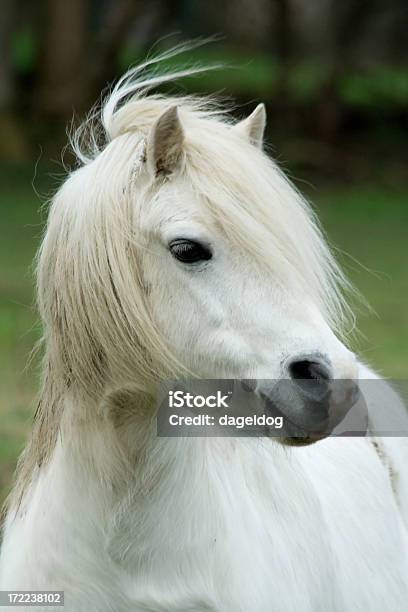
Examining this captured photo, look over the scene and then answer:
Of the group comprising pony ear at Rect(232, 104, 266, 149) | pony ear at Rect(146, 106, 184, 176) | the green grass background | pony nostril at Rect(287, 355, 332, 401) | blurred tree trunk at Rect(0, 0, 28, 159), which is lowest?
pony nostril at Rect(287, 355, 332, 401)

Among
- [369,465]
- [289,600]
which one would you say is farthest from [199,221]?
[369,465]

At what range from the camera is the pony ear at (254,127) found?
121 inches

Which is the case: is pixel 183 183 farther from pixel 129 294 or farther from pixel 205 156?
pixel 129 294

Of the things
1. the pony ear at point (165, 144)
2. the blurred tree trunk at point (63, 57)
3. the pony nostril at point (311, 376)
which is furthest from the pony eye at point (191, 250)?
the blurred tree trunk at point (63, 57)

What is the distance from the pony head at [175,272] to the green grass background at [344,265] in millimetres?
590

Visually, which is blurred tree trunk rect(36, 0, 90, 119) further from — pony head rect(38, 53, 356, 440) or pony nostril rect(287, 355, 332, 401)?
pony nostril rect(287, 355, 332, 401)

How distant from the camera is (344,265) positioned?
1191 cm

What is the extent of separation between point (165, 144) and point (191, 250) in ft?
0.96

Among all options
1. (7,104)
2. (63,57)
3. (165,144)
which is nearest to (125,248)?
(165,144)

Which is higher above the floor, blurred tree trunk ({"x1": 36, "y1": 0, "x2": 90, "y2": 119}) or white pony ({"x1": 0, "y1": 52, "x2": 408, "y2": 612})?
blurred tree trunk ({"x1": 36, "y1": 0, "x2": 90, "y2": 119})

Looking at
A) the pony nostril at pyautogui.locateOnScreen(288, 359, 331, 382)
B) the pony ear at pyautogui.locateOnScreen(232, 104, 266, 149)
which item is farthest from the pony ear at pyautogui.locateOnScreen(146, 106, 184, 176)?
the pony nostril at pyautogui.locateOnScreen(288, 359, 331, 382)

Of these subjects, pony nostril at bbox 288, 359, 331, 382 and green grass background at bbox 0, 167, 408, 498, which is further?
green grass background at bbox 0, 167, 408, 498

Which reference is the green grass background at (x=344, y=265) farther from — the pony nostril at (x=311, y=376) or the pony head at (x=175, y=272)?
the pony nostril at (x=311, y=376)

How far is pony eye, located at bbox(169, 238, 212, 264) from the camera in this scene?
106 inches
